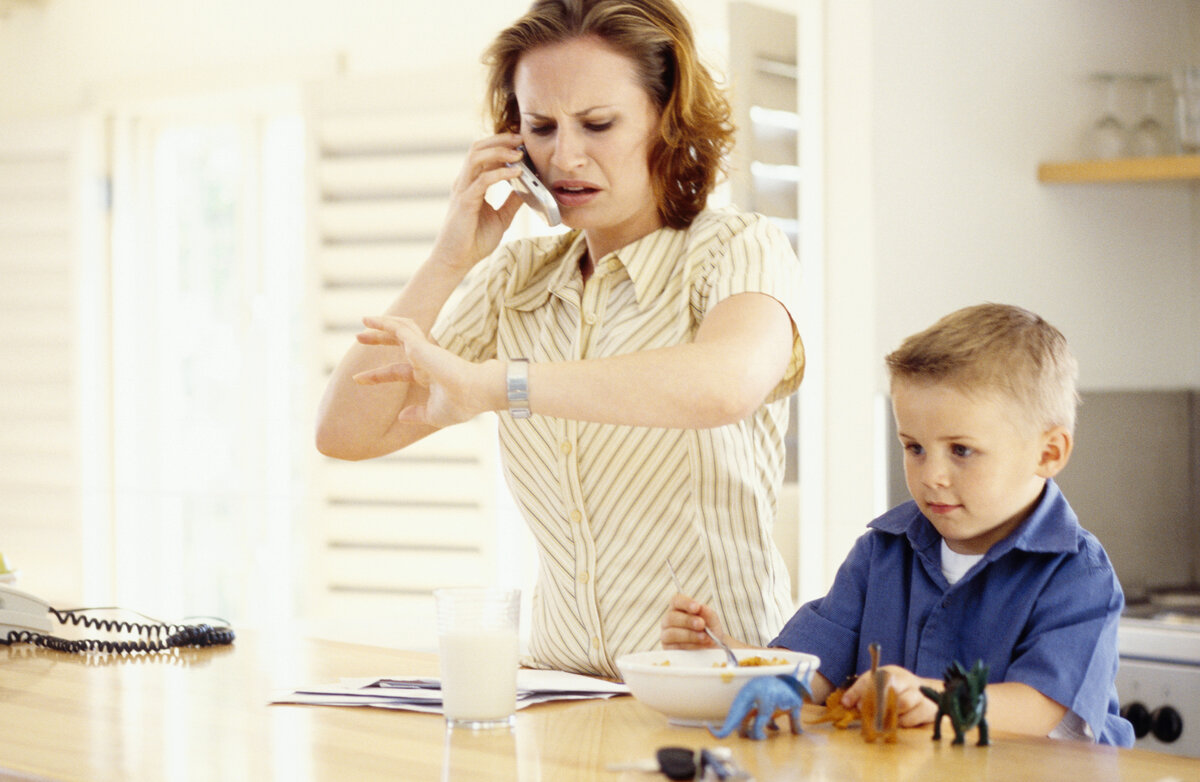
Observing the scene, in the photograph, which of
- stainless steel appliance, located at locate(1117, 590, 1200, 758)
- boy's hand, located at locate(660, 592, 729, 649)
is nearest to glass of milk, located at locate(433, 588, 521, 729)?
boy's hand, located at locate(660, 592, 729, 649)

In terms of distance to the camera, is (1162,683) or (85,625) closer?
(85,625)

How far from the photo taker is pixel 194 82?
448cm

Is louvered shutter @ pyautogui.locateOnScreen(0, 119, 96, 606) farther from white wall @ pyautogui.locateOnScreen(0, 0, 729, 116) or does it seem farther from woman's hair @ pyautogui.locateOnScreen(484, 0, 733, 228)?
woman's hair @ pyautogui.locateOnScreen(484, 0, 733, 228)

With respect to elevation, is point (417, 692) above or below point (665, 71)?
below

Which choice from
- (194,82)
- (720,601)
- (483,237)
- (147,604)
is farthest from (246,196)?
(720,601)

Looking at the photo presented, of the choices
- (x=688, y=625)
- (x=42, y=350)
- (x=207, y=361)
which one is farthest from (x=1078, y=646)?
(x=42, y=350)

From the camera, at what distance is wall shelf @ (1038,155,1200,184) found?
2830 millimetres

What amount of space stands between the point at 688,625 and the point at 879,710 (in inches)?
11.1

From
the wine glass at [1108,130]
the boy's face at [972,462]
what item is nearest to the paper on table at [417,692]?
the boy's face at [972,462]

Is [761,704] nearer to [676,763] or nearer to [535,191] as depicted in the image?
[676,763]

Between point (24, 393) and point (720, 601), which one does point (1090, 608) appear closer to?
point (720, 601)

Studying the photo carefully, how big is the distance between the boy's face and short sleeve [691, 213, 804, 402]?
16 cm

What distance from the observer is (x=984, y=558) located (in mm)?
1487

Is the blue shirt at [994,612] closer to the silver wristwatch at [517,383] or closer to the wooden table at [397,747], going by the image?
the wooden table at [397,747]
